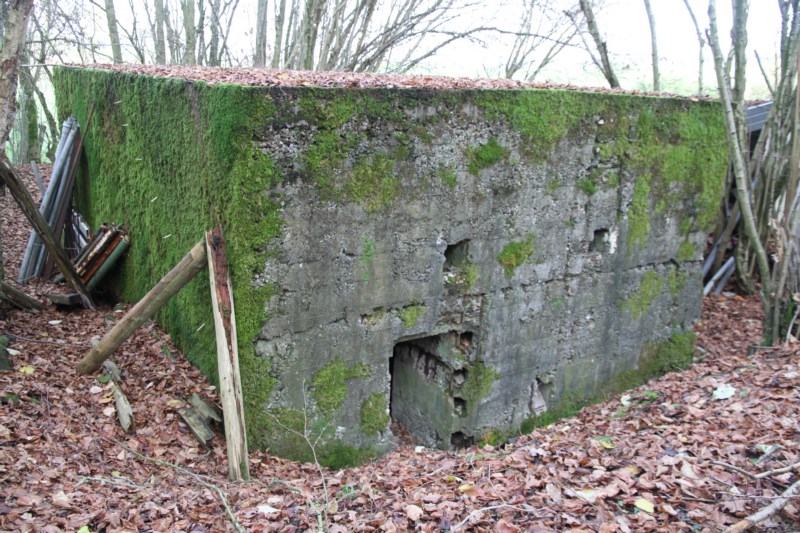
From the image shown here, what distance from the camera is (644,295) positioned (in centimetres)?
821

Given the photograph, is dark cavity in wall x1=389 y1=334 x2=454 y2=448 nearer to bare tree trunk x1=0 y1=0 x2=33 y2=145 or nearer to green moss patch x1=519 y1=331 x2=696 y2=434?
green moss patch x1=519 y1=331 x2=696 y2=434

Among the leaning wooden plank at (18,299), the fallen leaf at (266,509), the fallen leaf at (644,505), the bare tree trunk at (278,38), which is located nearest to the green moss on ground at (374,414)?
the fallen leaf at (266,509)

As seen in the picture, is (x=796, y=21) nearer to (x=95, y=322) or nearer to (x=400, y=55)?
(x=95, y=322)

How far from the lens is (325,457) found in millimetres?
6141

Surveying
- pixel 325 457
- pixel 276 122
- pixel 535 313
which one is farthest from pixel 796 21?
pixel 325 457

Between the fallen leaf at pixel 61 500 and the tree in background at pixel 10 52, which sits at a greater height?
the tree in background at pixel 10 52

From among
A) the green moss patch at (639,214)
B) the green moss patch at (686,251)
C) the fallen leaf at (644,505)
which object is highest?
the green moss patch at (639,214)

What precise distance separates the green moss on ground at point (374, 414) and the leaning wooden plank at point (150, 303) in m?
2.12

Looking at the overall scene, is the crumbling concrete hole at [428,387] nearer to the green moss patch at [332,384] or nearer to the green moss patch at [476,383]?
the green moss patch at [476,383]

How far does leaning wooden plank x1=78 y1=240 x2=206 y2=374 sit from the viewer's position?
563cm

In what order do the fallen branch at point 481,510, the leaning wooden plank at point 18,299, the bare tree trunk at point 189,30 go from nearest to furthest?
the fallen branch at point 481,510
the leaning wooden plank at point 18,299
the bare tree trunk at point 189,30

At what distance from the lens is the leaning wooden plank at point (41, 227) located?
7335mm

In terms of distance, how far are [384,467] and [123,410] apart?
2451 millimetres

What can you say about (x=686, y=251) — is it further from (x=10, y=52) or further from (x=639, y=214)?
(x=10, y=52)
